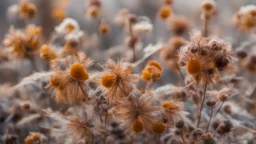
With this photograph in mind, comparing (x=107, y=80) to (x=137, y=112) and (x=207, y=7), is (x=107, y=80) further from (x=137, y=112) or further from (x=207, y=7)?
(x=207, y=7)

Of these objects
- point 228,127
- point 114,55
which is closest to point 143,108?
point 228,127

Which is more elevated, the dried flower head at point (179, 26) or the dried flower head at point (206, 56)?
the dried flower head at point (179, 26)

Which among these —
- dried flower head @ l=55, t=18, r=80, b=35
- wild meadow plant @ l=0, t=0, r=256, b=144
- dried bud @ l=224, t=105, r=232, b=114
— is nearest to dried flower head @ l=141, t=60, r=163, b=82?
wild meadow plant @ l=0, t=0, r=256, b=144

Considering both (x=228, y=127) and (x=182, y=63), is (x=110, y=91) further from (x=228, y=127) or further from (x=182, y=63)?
(x=228, y=127)

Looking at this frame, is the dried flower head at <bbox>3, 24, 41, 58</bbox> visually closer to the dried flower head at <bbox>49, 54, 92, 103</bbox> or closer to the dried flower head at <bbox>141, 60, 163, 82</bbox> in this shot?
the dried flower head at <bbox>49, 54, 92, 103</bbox>

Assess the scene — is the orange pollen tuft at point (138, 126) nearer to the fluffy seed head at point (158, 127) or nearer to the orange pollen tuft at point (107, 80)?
the fluffy seed head at point (158, 127)

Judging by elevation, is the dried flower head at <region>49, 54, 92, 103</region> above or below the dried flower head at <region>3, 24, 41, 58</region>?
below

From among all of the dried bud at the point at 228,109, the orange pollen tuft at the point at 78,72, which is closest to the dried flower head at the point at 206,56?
the orange pollen tuft at the point at 78,72
